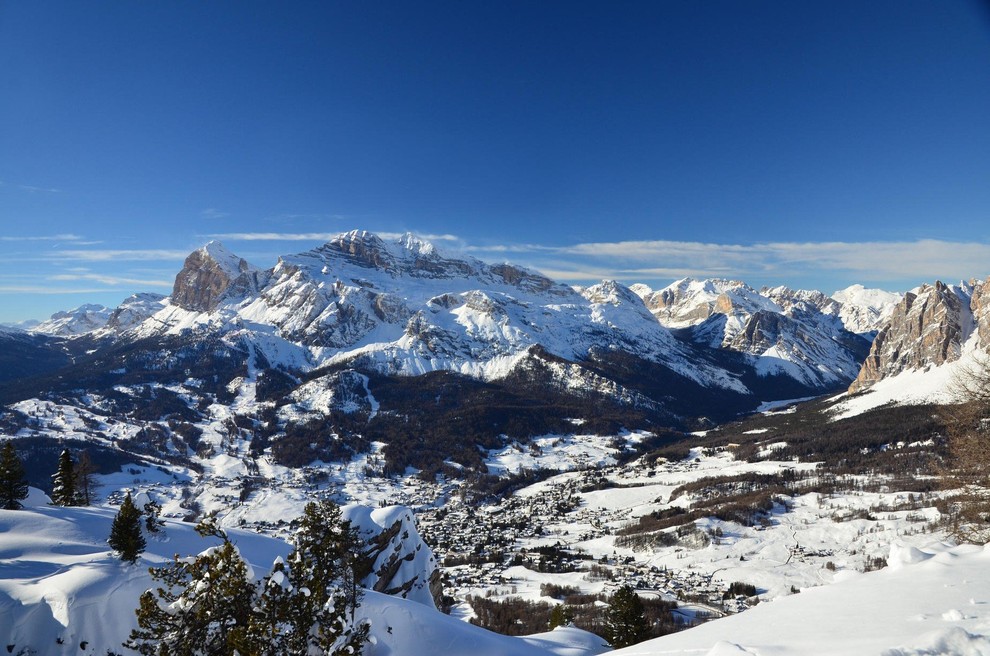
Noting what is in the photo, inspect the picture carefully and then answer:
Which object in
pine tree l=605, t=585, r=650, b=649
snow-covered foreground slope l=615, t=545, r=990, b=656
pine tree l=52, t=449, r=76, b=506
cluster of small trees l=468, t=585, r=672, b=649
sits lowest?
cluster of small trees l=468, t=585, r=672, b=649

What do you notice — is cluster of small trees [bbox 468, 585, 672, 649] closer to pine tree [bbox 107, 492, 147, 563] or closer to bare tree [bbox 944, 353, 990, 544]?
bare tree [bbox 944, 353, 990, 544]

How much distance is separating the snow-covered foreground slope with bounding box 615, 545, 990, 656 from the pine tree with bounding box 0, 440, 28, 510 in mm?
48738

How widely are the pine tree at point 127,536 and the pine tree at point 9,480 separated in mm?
21153

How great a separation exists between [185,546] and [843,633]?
119 feet

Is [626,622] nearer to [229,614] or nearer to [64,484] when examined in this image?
[229,614]

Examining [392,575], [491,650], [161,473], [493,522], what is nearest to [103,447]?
[161,473]

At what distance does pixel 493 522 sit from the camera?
5108 inches

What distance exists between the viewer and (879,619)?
1050 centimetres

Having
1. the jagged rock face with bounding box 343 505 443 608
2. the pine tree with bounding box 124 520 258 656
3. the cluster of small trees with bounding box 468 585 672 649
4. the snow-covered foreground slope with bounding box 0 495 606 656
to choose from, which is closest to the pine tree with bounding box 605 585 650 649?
the cluster of small trees with bounding box 468 585 672 649

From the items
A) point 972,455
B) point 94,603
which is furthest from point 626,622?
point 94,603

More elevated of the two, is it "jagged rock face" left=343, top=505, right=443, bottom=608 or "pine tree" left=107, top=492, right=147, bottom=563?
"pine tree" left=107, top=492, right=147, bottom=563

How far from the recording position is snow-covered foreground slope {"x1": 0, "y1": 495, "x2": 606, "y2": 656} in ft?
66.3

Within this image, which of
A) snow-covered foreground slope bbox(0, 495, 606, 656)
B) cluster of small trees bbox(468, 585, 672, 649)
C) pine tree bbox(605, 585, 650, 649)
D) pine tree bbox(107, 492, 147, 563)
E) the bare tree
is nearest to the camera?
snow-covered foreground slope bbox(0, 495, 606, 656)

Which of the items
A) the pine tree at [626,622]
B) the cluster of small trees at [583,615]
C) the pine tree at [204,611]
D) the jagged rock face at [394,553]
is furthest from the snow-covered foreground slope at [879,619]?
the jagged rock face at [394,553]
